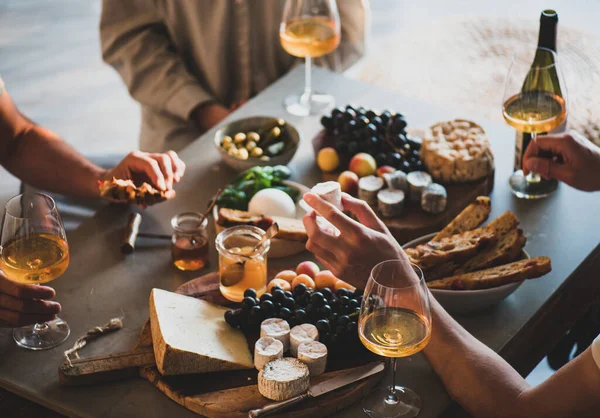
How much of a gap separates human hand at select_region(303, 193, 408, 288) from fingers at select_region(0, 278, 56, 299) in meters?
0.57

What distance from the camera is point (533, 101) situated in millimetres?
2123

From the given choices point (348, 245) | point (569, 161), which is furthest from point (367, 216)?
point (569, 161)

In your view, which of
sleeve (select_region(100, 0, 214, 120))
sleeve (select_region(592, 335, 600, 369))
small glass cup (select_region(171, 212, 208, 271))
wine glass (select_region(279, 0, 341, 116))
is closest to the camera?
sleeve (select_region(592, 335, 600, 369))

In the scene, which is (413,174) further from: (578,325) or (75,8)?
(75,8)

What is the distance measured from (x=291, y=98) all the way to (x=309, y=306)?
117 cm

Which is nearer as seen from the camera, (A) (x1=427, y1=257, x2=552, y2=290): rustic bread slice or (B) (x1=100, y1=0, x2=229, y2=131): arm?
(A) (x1=427, y1=257, x2=552, y2=290): rustic bread slice

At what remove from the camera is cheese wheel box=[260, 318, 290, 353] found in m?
1.58

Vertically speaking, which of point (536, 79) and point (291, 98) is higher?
point (536, 79)

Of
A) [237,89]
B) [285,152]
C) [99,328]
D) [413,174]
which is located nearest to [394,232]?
[413,174]

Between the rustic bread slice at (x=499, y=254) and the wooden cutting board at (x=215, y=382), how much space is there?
0.38 m

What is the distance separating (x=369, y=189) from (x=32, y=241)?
86 cm

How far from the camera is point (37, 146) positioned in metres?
2.23

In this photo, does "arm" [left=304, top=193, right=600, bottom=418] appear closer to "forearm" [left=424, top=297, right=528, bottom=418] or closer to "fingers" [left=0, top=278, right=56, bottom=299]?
"forearm" [left=424, top=297, right=528, bottom=418]

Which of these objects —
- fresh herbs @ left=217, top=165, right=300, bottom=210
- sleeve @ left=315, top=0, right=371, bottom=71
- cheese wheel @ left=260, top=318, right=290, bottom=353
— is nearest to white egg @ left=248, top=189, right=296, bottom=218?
fresh herbs @ left=217, top=165, right=300, bottom=210
